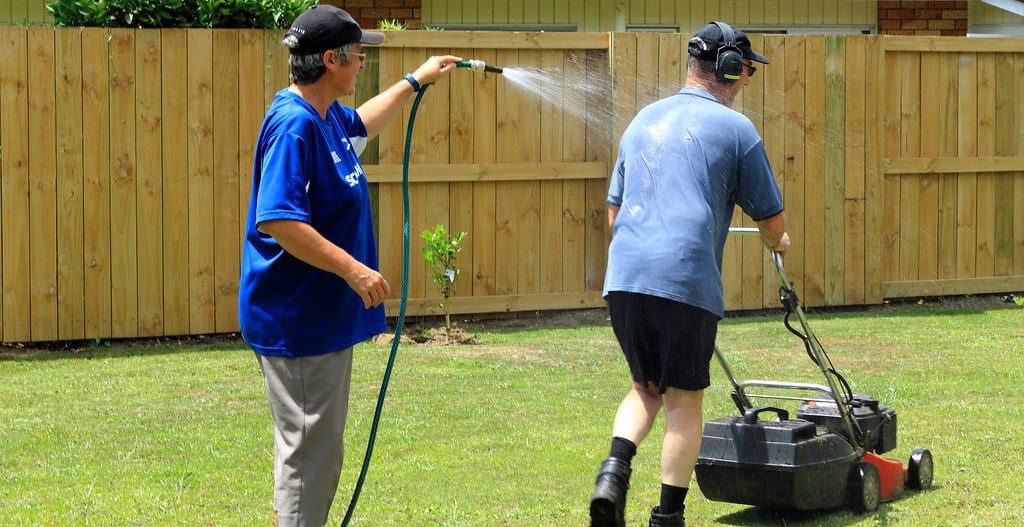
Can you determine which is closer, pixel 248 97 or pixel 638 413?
pixel 638 413

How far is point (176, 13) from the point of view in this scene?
892 cm

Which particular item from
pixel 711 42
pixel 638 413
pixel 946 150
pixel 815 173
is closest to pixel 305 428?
pixel 638 413

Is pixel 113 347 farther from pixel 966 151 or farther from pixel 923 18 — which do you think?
pixel 923 18

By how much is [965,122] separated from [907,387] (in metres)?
4.38

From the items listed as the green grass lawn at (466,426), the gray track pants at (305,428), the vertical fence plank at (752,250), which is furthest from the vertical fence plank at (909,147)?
the gray track pants at (305,428)

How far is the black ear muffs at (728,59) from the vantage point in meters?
4.32

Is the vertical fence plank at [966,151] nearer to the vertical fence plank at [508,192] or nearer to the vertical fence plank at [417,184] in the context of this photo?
the vertical fence plank at [508,192]

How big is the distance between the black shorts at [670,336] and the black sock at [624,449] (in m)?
0.22

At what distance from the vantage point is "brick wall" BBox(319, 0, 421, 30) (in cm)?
1243

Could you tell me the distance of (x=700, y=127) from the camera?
4.17 metres

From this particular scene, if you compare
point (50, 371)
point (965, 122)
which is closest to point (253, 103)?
point (50, 371)

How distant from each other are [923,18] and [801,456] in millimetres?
10603

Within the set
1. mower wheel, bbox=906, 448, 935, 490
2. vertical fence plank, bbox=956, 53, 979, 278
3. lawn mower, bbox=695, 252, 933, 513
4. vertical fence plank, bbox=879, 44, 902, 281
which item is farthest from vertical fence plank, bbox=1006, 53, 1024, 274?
lawn mower, bbox=695, 252, 933, 513

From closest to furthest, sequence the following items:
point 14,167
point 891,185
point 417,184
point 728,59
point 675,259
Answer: point 675,259, point 728,59, point 14,167, point 417,184, point 891,185
